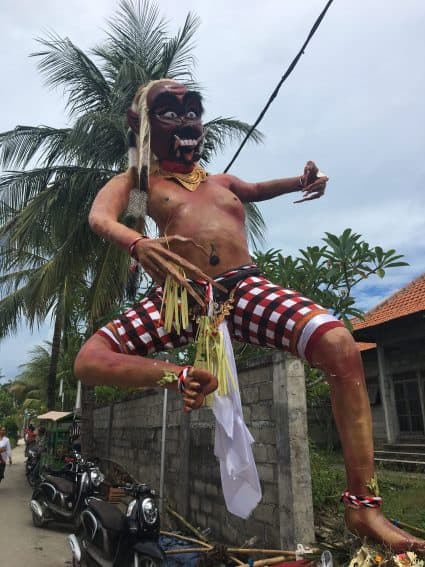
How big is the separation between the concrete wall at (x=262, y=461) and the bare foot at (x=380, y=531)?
153cm

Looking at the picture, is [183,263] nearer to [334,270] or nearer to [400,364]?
[334,270]

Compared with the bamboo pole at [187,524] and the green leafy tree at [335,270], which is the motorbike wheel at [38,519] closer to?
the bamboo pole at [187,524]

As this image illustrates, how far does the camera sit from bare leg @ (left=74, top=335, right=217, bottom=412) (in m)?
1.69

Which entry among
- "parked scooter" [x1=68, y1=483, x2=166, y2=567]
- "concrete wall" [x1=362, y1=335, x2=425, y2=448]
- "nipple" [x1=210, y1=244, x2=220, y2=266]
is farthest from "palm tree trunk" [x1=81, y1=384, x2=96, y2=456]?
"nipple" [x1=210, y1=244, x2=220, y2=266]

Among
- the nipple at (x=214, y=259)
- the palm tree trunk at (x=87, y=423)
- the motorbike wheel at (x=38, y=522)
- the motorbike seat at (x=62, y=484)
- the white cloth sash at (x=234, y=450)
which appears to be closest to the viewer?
the white cloth sash at (x=234, y=450)

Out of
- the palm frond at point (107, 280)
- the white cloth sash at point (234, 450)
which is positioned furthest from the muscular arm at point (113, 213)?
the palm frond at point (107, 280)

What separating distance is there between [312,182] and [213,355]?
1.22 m

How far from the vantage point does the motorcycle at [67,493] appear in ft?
17.3

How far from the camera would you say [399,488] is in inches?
226

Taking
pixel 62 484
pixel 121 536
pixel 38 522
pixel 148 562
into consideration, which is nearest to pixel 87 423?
pixel 38 522

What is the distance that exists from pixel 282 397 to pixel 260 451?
54 cm

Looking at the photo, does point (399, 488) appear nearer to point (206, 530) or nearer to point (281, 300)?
point (206, 530)

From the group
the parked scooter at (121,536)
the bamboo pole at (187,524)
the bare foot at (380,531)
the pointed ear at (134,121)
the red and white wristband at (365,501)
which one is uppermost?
the pointed ear at (134,121)

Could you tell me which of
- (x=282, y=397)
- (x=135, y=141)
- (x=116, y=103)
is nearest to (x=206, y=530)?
(x=282, y=397)
